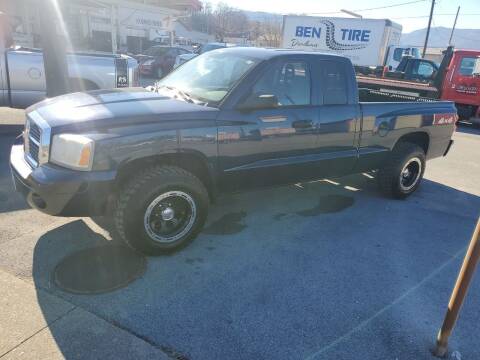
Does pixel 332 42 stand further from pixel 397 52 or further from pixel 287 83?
pixel 287 83

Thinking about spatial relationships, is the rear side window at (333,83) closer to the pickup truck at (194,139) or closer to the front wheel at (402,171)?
the pickup truck at (194,139)

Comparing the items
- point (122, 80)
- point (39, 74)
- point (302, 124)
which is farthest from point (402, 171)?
point (39, 74)

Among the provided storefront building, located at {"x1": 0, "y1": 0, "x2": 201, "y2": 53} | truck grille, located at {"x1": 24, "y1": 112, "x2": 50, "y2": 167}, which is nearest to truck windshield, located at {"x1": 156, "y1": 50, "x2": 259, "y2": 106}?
truck grille, located at {"x1": 24, "y1": 112, "x2": 50, "y2": 167}

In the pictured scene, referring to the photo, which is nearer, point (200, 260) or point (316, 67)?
point (200, 260)

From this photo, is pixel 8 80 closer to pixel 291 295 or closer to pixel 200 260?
pixel 200 260

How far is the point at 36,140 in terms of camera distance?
10.9 feet

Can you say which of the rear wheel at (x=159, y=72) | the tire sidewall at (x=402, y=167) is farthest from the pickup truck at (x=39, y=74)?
the rear wheel at (x=159, y=72)

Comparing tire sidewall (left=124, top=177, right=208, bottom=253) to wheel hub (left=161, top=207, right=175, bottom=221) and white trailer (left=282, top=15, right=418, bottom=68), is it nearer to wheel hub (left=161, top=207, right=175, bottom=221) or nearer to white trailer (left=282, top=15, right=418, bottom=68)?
wheel hub (left=161, top=207, right=175, bottom=221)

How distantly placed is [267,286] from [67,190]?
5.67 feet

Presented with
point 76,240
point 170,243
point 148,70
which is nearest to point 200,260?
point 170,243

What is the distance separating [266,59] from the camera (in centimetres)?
396

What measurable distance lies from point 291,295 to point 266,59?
7.41ft

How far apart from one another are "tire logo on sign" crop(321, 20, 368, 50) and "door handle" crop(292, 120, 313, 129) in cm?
1820

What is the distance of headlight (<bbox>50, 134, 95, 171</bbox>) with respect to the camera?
2.99 meters
